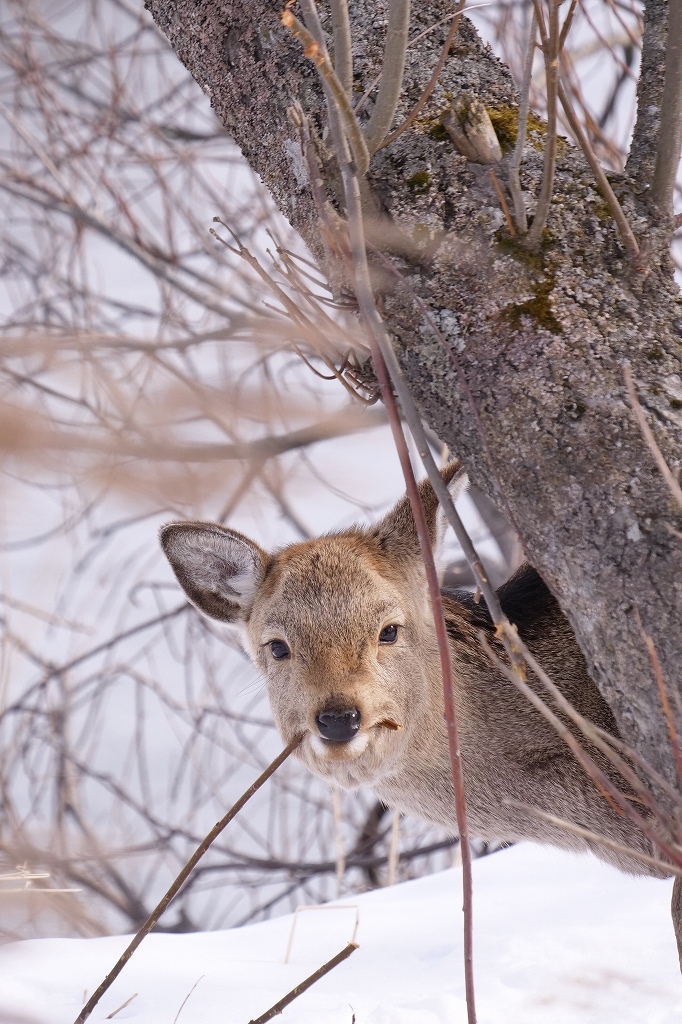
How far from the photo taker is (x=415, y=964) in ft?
13.2

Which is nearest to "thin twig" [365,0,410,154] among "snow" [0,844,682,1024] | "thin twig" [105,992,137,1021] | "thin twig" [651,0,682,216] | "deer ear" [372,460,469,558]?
"thin twig" [651,0,682,216]

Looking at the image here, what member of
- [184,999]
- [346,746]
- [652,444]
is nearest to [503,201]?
[652,444]

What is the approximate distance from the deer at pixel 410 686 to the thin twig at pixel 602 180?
3.46 feet

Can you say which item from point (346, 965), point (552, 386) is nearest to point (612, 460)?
point (552, 386)

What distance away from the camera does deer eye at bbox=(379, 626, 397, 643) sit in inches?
147

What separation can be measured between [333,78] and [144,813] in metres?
6.27

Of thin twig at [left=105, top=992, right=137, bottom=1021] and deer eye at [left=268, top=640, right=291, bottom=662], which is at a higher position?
deer eye at [left=268, top=640, right=291, bottom=662]

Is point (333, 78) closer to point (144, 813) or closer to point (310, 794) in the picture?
point (144, 813)

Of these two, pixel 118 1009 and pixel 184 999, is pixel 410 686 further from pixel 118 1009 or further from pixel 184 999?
pixel 118 1009

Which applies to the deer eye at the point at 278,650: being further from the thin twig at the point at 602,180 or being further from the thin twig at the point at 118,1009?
the thin twig at the point at 602,180

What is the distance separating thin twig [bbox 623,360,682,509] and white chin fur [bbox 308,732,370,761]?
4.61ft

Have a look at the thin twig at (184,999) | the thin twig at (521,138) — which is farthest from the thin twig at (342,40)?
the thin twig at (184,999)

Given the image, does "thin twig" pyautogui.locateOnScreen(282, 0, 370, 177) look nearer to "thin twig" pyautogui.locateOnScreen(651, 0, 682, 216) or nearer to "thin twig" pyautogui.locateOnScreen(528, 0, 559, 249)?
"thin twig" pyautogui.locateOnScreen(528, 0, 559, 249)

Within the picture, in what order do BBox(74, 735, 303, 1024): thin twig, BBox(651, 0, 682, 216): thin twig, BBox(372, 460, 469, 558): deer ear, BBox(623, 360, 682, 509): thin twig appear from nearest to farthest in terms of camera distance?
BBox(623, 360, 682, 509): thin twig < BBox(651, 0, 682, 216): thin twig < BBox(74, 735, 303, 1024): thin twig < BBox(372, 460, 469, 558): deer ear
